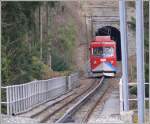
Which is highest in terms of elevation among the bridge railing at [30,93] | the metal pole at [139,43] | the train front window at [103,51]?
the metal pole at [139,43]

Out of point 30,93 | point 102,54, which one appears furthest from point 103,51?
point 30,93

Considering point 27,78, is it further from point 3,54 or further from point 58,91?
point 58,91

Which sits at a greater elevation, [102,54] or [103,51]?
[103,51]

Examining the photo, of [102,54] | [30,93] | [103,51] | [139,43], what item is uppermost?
[139,43]

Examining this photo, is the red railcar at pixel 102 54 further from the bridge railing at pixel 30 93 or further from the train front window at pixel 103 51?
the bridge railing at pixel 30 93

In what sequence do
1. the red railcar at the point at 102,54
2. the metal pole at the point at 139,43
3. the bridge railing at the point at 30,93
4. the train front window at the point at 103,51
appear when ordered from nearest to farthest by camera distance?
1. the metal pole at the point at 139,43
2. the bridge railing at the point at 30,93
3. the red railcar at the point at 102,54
4. the train front window at the point at 103,51

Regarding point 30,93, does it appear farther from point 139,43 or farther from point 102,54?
point 102,54

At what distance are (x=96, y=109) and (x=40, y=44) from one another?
10631 mm

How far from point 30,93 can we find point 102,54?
939 inches

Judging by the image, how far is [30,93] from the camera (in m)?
23.2

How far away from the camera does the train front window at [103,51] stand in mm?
46128

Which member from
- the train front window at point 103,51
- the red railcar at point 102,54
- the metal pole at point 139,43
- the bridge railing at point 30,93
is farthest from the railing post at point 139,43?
the train front window at point 103,51

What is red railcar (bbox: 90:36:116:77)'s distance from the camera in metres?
45.8

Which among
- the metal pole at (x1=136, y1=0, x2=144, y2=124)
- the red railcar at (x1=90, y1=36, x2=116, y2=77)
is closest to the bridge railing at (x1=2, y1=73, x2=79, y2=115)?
the metal pole at (x1=136, y1=0, x2=144, y2=124)
